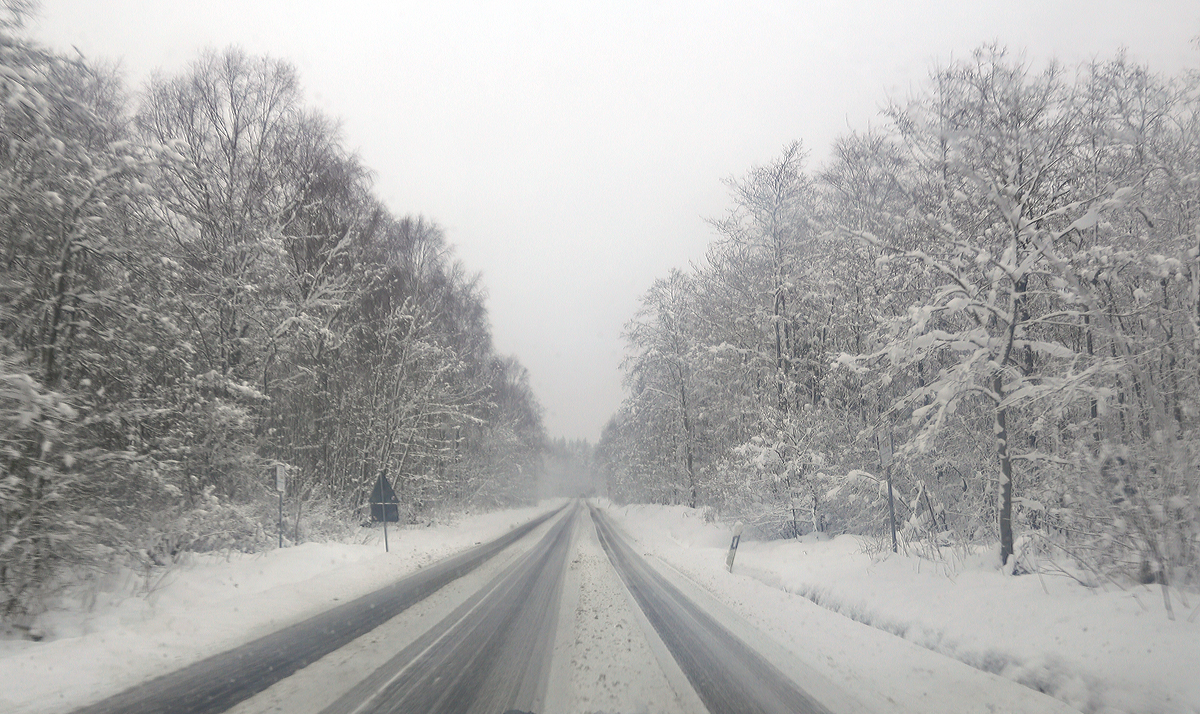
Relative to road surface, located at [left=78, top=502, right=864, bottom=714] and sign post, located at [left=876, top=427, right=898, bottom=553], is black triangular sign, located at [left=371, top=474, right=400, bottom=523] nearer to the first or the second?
road surface, located at [left=78, top=502, right=864, bottom=714]

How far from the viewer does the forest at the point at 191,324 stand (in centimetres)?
638

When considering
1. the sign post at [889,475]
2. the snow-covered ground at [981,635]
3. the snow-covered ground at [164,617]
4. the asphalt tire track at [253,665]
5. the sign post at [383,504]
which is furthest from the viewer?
the sign post at [383,504]

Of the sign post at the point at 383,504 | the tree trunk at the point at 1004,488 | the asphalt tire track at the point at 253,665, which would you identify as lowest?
the asphalt tire track at the point at 253,665

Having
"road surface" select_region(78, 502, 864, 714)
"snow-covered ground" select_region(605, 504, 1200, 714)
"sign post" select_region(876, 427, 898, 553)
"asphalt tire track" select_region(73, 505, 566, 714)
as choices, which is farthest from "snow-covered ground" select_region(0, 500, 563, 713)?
"sign post" select_region(876, 427, 898, 553)

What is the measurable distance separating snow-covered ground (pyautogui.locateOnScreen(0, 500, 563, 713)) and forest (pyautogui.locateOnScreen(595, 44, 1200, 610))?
951 cm

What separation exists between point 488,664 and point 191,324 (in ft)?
34.6

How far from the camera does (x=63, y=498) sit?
20.8 feet

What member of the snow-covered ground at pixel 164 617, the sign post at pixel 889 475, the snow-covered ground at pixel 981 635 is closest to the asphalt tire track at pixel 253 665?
the snow-covered ground at pixel 164 617

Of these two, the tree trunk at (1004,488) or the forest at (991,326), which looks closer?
the forest at (991,326)

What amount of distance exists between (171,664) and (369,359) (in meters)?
15.9

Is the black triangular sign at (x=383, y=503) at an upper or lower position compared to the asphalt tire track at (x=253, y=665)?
upper

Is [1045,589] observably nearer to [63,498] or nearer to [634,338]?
[63,498]

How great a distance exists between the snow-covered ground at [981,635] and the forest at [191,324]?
349 inches

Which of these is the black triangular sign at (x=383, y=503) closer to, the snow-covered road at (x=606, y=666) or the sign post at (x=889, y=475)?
the snow-covered road at (x=606, y=666)
